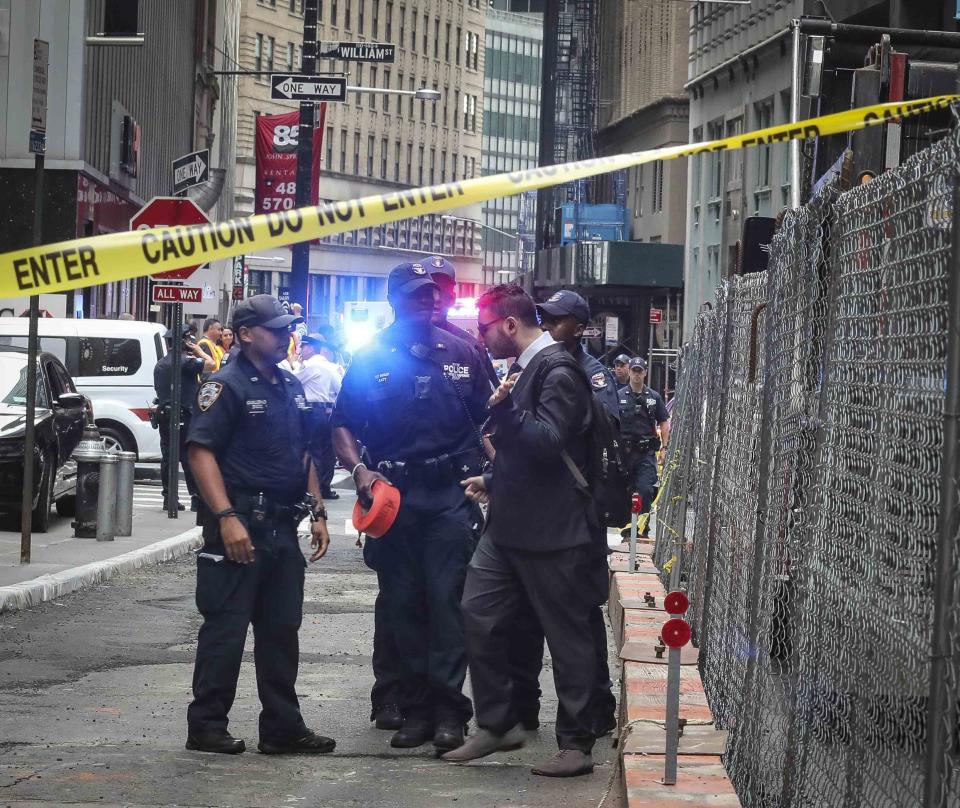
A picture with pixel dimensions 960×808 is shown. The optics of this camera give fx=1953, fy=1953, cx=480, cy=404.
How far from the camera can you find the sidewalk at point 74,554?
41.8 ft

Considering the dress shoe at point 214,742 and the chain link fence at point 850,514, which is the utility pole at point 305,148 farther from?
the dress shoe at point 214,742

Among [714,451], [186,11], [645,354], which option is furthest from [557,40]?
[714,451]

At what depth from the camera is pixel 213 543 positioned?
771 cm

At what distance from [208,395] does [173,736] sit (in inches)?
58.2

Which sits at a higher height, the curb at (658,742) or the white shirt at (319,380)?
the white shirt at (319,380)

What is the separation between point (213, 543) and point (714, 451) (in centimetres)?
353

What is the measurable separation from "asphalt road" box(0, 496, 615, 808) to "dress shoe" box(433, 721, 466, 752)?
92 mm

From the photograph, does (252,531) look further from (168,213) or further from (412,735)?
(168,213)

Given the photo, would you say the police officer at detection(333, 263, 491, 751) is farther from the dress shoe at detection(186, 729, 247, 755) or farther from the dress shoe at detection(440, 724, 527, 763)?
the dress shoe at detection(186, 729, 247, 755)

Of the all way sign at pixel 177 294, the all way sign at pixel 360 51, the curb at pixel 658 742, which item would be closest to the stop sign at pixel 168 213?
the all way sign at pixel 177 294

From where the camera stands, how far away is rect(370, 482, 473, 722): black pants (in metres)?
8.10

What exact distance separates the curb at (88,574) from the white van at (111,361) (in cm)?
722

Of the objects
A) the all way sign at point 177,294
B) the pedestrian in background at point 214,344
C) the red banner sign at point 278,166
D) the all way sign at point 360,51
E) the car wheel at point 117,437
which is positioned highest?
the all way sign at point 360,51

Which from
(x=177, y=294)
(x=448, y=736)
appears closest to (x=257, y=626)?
(x=448, y=736)
